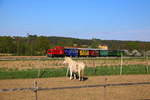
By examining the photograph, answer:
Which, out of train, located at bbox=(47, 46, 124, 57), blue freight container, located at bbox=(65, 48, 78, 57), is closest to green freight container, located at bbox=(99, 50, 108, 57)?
train, located at bbox=(47, 46, 124, 57)

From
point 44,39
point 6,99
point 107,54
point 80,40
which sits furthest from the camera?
point 80,40

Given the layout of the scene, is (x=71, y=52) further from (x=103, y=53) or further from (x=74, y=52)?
(x=103, y=53)

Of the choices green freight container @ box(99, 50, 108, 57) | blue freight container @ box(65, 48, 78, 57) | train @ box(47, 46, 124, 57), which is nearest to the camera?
train @ box(47, 46, 124, 57)

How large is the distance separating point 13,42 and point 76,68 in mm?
57700

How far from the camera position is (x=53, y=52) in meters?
55.0

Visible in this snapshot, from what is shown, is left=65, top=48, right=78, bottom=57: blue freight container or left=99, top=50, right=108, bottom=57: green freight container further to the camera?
left=99, top=50, right=108, bottom=57: green freight container

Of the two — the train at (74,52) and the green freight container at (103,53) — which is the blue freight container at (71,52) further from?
the green freight container at (103,53)

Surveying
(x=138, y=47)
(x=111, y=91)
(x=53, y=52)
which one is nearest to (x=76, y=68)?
(x=111, y=91)

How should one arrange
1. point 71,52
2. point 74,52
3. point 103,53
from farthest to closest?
1. point 103,53
2. point 74,52
3. point 71,52

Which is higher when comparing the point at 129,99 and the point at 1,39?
the point at 1,39

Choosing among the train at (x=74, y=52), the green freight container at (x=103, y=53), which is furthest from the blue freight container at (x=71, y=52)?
the green freight container at (x=103, y=53)

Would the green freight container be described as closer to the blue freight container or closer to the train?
the train

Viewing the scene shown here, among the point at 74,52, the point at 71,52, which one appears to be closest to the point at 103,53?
the point at 74,52

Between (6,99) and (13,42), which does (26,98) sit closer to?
(6,99)
